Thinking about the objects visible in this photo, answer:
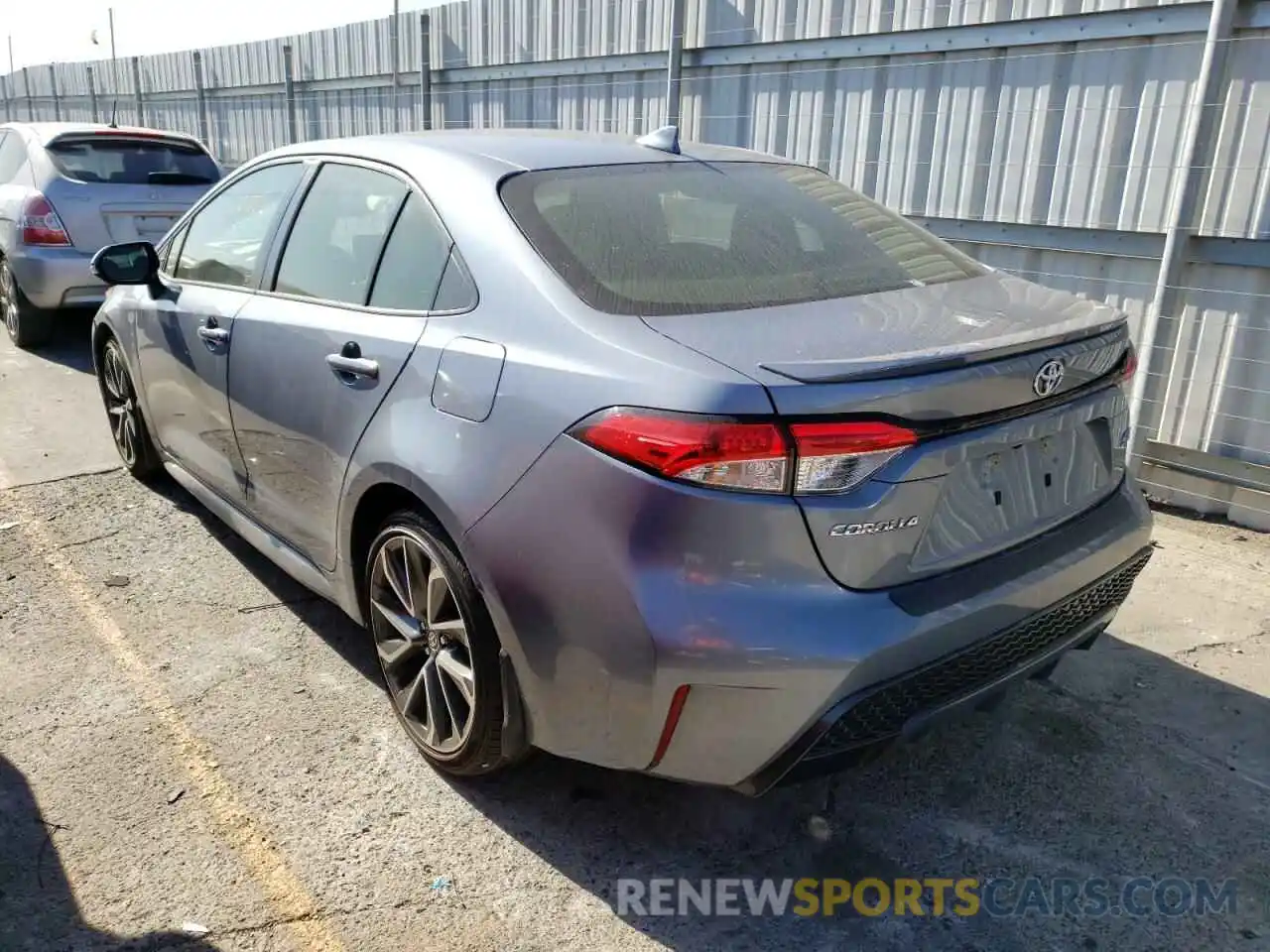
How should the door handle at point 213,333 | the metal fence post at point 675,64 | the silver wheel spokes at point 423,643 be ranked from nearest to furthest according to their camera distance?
the silver wheel spokes at point 423,643, the door handle at point 213,333, the metal fence post at point 675,64

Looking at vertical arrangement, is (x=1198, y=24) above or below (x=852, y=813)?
above

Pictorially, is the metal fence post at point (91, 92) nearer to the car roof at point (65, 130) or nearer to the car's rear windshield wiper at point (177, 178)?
the car roof at point (65, 130)

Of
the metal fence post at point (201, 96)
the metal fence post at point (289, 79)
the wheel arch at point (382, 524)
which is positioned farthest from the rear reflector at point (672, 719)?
the metal fence post at point (201, 96)

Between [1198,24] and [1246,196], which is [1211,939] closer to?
[1246,196]

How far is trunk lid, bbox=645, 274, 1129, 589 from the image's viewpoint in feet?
6.61

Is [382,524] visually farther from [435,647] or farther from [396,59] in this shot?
[396,59]

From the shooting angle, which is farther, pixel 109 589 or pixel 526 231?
pixel 109 589

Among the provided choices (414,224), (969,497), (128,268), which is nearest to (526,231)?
(414,224)

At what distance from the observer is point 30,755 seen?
9.41 feet

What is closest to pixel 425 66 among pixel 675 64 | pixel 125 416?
pixel 675 64

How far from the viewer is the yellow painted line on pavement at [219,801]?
230 centimetres

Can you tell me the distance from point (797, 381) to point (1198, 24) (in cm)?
390

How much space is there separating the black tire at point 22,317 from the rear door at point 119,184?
79 centimetres

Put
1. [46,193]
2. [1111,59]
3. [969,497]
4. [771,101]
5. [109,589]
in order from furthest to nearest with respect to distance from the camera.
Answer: [46,193] → [771,101] → [1111,59] → [109,589] → [969,497]
